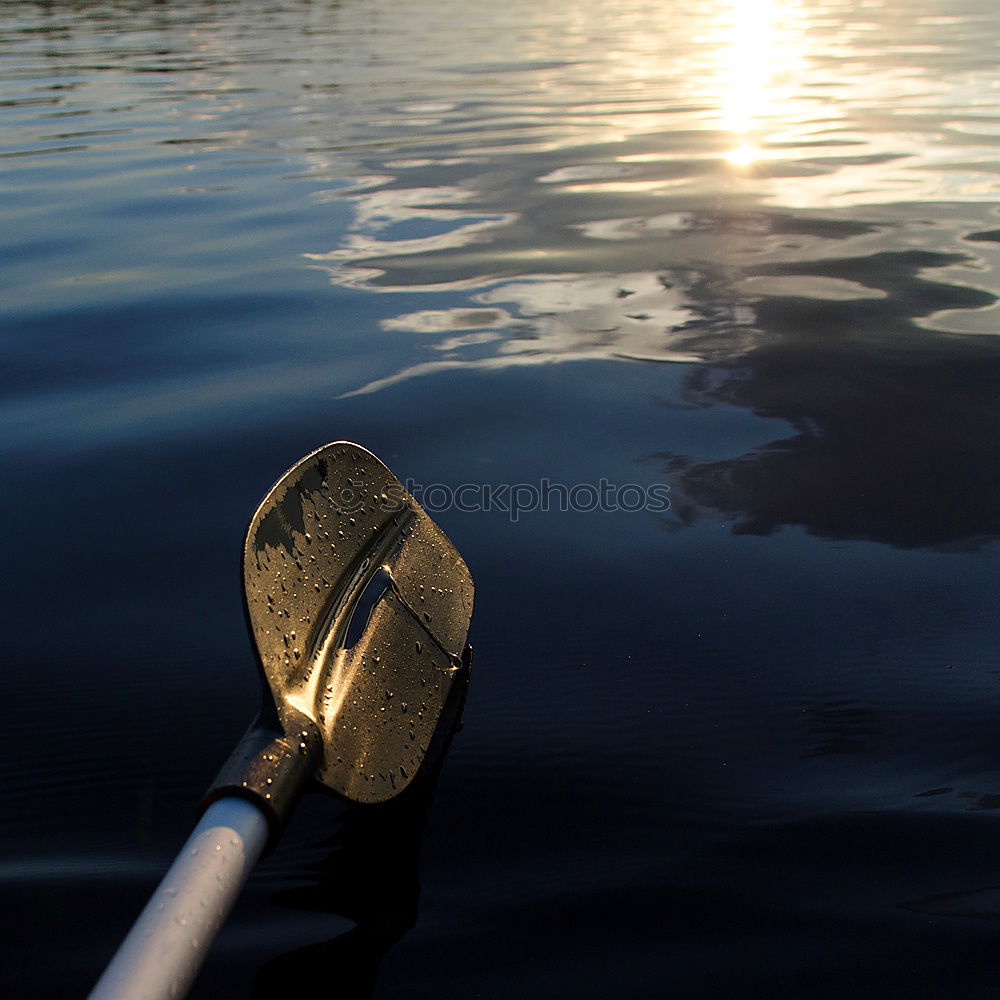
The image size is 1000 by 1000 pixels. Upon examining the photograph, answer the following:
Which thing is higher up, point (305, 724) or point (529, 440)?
point (305, 724)

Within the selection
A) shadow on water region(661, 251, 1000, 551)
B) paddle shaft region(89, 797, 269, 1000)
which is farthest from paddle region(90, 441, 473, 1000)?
shadow on water region(661, 251, 1000, 551)

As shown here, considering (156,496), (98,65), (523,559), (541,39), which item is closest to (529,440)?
(523,559)

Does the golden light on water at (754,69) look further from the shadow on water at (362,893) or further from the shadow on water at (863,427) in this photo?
the shadow on water at (362,893)

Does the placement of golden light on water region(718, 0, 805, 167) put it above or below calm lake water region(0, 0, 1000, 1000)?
below

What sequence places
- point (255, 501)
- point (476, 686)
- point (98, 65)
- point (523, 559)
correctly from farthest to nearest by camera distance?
point (98, 65), point (255, 501), point (523, 559), point (476, 686)

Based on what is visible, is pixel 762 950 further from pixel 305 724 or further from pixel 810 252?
pixel 810 252

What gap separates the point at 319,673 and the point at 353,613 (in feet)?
0.60

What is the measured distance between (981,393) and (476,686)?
1584 mm

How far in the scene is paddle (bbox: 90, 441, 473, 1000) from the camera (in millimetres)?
915

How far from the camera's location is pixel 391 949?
1.12 metres

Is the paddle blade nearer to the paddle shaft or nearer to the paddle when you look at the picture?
the paddle

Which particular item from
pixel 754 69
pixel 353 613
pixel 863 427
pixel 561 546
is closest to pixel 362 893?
pixel 353 613

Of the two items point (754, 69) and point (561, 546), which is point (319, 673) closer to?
point (561, 546)

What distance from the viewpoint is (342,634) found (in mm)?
1437
